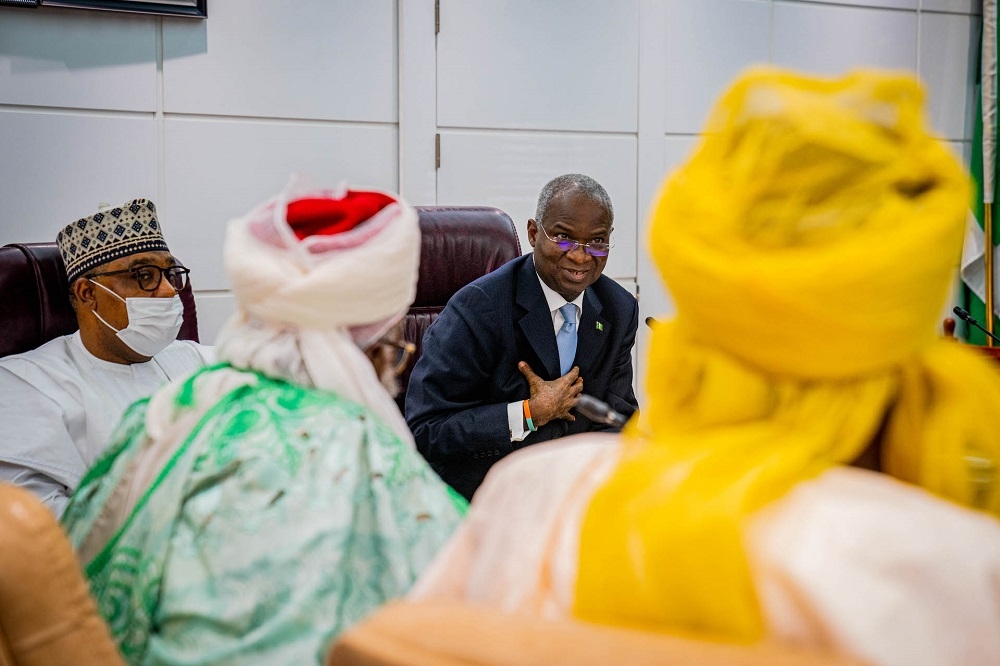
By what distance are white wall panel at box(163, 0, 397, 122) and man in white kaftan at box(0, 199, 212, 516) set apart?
47.2 inches

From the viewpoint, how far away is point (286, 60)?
3971 millimetres

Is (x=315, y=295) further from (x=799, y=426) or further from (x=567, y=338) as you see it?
(x=567, y=338)

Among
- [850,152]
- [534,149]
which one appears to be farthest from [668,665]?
[534,149]

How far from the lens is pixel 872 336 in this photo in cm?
83

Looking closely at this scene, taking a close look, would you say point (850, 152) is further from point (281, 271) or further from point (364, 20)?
point (364, 20)

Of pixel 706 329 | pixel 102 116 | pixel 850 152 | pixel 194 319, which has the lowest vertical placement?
pixel 194 319

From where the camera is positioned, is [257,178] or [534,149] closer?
[257,178]

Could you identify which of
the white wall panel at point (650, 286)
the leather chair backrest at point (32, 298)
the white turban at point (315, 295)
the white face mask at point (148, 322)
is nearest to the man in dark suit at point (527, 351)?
the white face mask at point (148, 322)

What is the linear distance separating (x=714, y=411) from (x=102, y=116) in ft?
11.2

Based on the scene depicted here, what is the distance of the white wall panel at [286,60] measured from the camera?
3826 millimetres

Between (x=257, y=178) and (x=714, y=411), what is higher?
(x=257, y=178)

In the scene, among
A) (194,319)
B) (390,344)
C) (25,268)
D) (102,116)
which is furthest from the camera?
(102,116)

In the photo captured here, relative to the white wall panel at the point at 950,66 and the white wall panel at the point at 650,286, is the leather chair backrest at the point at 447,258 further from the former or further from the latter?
the white wall panel at the point at 950,66

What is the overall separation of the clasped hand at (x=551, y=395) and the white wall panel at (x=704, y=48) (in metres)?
2.18
